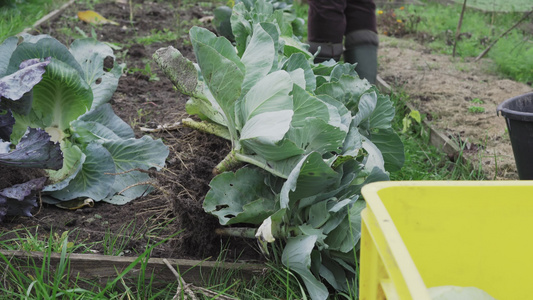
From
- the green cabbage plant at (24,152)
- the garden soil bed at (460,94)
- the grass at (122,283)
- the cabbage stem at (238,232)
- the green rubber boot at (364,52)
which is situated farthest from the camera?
the green rubber boot at (364,52)

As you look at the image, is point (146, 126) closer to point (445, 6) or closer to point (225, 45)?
point (225, 45)

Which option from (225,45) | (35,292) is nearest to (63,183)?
(35,292)

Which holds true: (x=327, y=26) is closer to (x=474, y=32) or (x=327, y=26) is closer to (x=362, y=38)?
(x=362, y=38)

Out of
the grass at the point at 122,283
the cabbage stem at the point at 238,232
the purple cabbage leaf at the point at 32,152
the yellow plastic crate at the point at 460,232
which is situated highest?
the yellow plastic crate at the point at 460,232

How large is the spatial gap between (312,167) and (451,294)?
0.68 m

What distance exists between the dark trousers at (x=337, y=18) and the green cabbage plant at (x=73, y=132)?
1820 mm

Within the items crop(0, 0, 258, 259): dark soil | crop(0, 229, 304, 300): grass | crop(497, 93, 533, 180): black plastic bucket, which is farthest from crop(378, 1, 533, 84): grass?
crop(0, 229, 304, 300): grass

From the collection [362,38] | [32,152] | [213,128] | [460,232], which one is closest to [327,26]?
[362,38]

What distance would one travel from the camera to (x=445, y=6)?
8430 mm

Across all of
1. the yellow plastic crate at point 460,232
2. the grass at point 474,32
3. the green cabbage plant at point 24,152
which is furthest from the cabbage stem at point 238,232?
the grass at point 474,32

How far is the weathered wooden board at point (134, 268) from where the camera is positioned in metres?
1.75

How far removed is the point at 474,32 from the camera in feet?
21.5

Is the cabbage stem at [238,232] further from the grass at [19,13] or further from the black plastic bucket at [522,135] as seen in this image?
the grass at [19,13]

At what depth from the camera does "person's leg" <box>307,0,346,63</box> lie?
3.76 m
